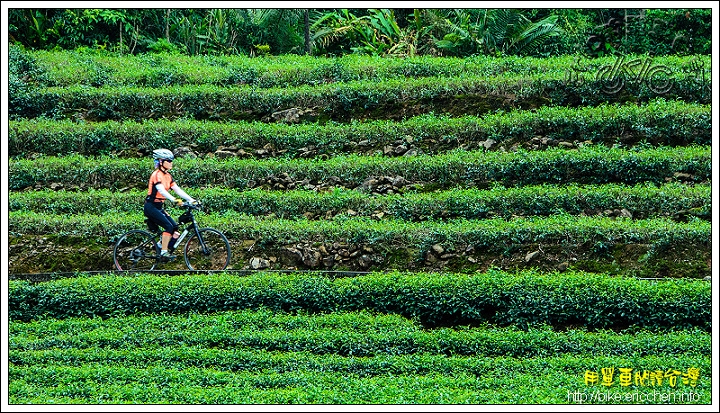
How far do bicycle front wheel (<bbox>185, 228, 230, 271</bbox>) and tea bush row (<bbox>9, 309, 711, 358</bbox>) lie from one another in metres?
1.77

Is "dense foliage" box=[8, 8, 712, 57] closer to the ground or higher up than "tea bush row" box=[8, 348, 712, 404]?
higher up

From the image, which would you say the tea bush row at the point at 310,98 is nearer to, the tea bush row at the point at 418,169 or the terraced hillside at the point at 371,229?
the terraced hillside at the point at 371,229

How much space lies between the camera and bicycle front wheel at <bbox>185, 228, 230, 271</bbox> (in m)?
12.6

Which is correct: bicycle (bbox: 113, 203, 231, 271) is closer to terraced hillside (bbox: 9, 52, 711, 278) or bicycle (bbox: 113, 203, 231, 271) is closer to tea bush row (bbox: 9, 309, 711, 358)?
terraced hillside (bbox: 9, 52, 711, 278)

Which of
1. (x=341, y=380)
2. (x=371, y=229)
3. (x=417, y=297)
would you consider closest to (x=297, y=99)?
(x=371, y=229)

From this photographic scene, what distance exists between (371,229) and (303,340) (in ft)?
9.74

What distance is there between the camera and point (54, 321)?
11.2 meters

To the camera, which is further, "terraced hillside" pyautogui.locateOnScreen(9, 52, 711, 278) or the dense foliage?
the dense foliage

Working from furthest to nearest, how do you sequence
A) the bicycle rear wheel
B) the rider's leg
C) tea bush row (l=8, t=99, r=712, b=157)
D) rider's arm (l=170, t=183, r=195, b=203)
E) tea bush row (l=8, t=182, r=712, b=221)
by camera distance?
tea bush row (l=8, t=99, r=712, b=157) → tea bush row (l=8, t=182, r=712, b=221) → the bicycle rear wheel → the rider's leg → rider's arm (l=170, t=183, r=195, b=203)

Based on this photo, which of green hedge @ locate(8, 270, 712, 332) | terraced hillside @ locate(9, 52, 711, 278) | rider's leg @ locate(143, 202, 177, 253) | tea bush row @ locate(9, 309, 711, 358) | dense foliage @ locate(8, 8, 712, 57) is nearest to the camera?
tea bush row @ locate(9, 309, 711, 358)

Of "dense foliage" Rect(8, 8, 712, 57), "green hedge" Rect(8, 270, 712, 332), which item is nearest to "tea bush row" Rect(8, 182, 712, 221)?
"green hedge" Rect(8, 270, 712, 332)

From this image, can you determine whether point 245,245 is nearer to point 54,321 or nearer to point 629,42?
point 54,321

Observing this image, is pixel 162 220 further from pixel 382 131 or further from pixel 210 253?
pixel 382 131

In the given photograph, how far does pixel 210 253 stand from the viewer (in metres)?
12.4
